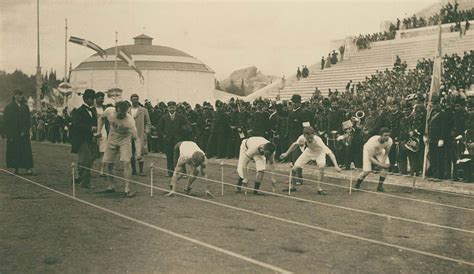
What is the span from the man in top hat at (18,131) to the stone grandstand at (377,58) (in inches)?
845

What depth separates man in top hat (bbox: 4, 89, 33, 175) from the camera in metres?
15.8

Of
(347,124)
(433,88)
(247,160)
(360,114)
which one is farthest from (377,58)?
(247,160)

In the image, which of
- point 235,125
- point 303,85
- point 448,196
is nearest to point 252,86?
point 303,85

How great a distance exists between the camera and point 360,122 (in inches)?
737

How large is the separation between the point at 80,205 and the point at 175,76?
5599cm

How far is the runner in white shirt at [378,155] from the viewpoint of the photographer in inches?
562

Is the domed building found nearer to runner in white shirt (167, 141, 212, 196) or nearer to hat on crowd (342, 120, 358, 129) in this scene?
hat on crowd (342, 120, 358, 129)

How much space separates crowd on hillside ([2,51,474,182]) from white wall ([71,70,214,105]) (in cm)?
3814

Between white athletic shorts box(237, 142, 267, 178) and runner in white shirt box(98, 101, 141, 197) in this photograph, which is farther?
white athletic shorts box(237, 142, 267, 178)

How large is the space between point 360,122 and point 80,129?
27.2 feet

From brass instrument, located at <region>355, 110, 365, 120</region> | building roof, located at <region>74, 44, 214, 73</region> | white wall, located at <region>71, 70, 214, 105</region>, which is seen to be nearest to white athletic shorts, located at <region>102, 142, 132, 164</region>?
brass instrument, located at <region>355, 110, 365, 120</region>

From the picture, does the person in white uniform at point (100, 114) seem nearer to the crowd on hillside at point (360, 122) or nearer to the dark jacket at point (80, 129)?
the dark jacket at point (80, 129)

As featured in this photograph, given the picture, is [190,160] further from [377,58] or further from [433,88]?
[377,58]

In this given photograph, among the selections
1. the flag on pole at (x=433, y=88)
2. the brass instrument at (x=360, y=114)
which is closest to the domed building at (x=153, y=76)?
the brass instrument at (x=360, y=114)
